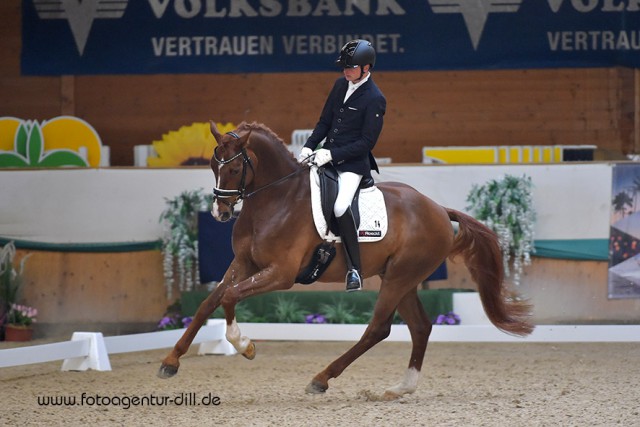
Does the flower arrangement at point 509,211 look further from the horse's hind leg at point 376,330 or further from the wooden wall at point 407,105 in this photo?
the horse's hind leg at point 376,330

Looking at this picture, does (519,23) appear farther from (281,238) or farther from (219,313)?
(281,238)

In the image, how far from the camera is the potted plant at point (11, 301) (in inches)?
431

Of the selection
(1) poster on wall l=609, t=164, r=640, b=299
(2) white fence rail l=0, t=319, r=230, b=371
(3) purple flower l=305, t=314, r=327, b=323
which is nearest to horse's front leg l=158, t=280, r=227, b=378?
(2) white fence rail l=0, t=319, r=230, b=371

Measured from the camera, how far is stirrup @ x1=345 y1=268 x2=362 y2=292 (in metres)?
6.84

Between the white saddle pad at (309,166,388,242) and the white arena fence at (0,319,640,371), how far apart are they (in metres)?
1.78

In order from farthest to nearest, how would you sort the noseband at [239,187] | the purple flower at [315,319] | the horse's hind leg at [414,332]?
the purple flower at [315,319] → the horse's hind leg at [414,332] → the noseband at [239,187]

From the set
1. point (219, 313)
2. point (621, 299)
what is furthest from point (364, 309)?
point (621, 299)

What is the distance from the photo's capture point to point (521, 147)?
39.3 feet

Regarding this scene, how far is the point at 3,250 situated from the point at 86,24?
273cm

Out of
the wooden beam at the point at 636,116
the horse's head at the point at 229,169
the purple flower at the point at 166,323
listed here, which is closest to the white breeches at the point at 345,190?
the horse's head at the point at 229,169

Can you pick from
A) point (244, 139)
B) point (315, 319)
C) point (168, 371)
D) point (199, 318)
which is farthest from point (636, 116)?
point (168, 371)

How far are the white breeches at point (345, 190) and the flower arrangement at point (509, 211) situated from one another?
4162mm

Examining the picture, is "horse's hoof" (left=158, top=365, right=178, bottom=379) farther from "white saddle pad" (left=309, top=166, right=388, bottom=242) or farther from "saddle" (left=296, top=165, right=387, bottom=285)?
"white saddle pad" (left=309, top=166, right=388, bottom=242)

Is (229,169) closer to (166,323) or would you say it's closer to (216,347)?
(216,347)
